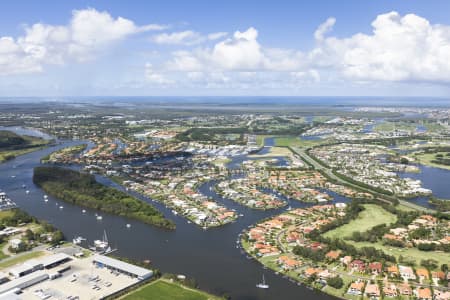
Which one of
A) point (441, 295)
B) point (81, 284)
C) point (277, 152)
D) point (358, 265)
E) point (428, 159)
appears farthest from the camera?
point (277, 152)

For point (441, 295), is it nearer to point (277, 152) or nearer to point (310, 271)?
point (310, 271)

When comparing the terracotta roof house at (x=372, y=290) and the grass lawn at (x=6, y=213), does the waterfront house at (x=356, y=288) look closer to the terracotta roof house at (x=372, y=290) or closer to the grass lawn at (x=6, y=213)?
the terracotta roof house at (x=372, y=290)

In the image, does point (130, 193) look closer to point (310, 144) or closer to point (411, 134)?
point (310, 144)

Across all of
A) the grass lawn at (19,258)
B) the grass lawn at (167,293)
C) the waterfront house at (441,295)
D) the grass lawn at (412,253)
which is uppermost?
the grass lawn at (412,253)

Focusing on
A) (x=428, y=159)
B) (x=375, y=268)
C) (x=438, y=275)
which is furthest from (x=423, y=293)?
(x=428, y=159)

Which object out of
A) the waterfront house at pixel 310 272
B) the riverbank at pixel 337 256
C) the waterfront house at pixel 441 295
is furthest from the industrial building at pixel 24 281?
the waterfront house at pixel 441 295

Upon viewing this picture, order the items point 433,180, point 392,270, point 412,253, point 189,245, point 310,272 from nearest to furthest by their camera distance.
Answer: point 310,272
point 392,270
point 412,253
point 189,245
point 433,180
